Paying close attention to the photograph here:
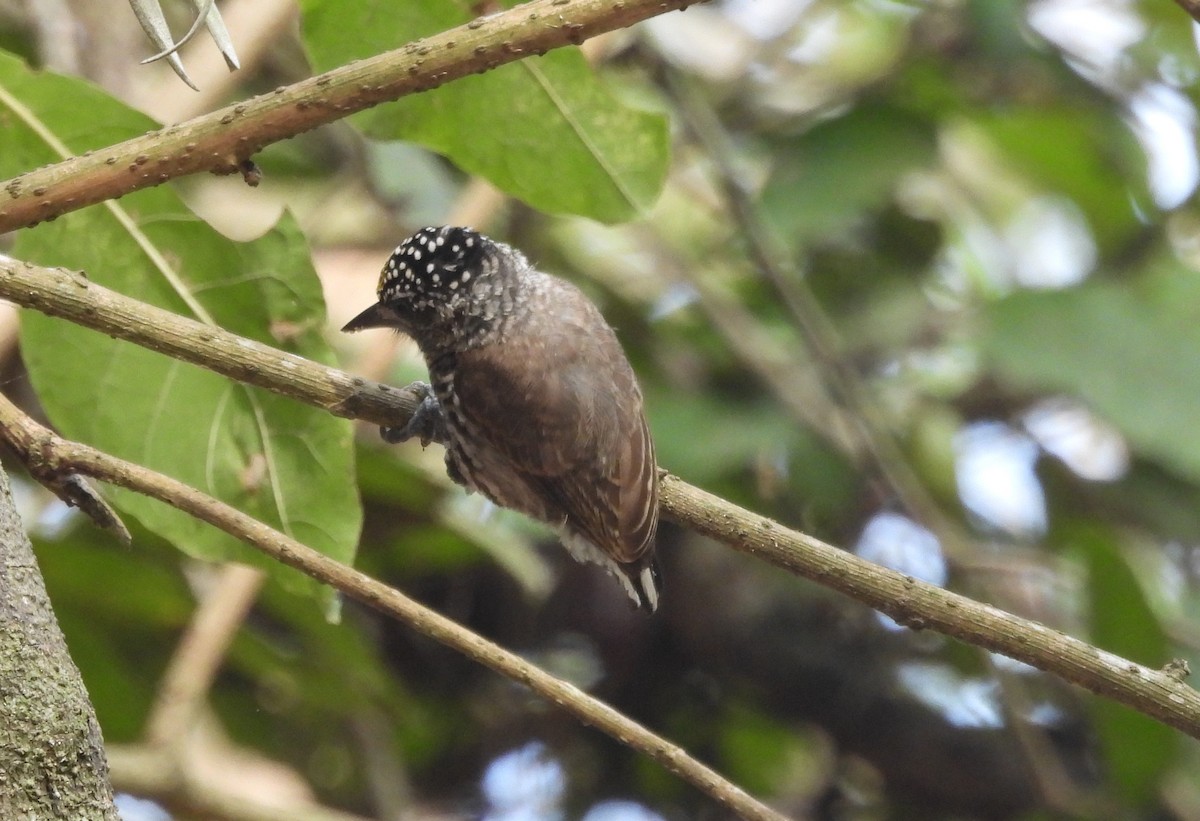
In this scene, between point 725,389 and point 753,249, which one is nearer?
point 753,249

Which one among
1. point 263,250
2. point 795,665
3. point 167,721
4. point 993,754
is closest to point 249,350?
point 263,250

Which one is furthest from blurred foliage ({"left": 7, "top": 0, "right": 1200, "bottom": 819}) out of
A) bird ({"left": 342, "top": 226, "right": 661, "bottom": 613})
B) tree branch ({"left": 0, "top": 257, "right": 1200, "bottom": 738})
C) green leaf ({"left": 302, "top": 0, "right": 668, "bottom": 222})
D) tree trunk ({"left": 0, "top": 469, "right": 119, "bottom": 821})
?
tree trunk ({"left": 0, "top": 469, "right": 119, "bottom": 821})

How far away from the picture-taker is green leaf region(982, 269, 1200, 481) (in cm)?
398

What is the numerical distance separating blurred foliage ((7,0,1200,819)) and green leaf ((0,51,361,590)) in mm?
695

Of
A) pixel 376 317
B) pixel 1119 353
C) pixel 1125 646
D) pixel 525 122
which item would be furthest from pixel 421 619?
pixel 1119 353

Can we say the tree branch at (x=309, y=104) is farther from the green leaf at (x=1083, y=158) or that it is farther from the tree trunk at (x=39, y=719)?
the green leaf at (x=1083, y=158)

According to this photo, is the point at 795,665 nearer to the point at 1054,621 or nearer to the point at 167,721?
the point at 1054,621

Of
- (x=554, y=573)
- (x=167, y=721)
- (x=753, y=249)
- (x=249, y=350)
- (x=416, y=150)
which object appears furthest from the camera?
(x=416, y=150)

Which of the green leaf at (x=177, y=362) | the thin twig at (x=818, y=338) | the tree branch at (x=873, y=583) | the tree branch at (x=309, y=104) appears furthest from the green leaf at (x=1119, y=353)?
the tree branch at (x=309, y=104)

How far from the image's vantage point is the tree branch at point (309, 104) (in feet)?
5.97

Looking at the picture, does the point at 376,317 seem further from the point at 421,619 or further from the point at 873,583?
the point at 873,583

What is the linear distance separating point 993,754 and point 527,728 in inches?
55.9

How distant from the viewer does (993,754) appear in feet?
13.7

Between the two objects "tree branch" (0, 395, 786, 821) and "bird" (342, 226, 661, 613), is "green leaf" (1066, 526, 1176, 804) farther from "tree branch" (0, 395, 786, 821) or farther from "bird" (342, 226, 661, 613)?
"tree branch" (0, 395, 786, 821)
